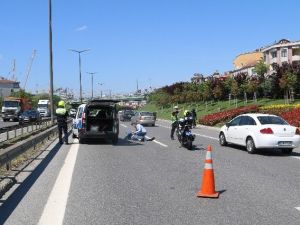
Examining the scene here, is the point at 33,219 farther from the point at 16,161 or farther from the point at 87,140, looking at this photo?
the point at 87,140

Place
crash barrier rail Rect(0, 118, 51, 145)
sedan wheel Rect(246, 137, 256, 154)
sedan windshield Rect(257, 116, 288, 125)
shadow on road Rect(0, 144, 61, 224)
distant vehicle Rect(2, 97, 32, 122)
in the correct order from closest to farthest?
shadow on road Rect(0, 144, 61, 224), sedan wheel Rect(246, 137, 256, 154), sedan windshield Rect(257, 116, 288, 125), crash barrier rail Rect(0, 118, 51, 145), distant vehicle Rect(2, 97, 32, 122)

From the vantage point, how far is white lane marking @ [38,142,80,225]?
7367 millimetres

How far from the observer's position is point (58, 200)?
884cm

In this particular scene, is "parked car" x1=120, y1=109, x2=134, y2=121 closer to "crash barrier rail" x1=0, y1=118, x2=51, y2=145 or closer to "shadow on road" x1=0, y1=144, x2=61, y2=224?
"crash barrier rail" x1=0, y1=118, x2=51, y2=145

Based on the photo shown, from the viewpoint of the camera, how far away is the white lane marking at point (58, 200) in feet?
24.2

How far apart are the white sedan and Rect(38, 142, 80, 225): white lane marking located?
689cm

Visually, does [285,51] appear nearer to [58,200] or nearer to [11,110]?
[11,110]

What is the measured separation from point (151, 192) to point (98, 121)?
45.7 feet

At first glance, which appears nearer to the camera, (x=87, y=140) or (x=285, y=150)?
(x=285, y=150)

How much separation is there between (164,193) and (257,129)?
9.06 meters

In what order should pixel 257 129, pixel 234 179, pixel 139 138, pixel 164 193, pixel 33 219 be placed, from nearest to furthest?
pixel 33 219 → pixel 164 193 → pixel 234 179 → pixel 257 129 → pixel 139 138

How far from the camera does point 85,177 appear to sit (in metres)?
11.7

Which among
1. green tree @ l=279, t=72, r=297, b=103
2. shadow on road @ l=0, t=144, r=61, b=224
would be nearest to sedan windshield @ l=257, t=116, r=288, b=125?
shadow on road @ l=0, t=144, r=61, b=224

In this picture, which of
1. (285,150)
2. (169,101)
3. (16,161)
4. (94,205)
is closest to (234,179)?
(94,205)
